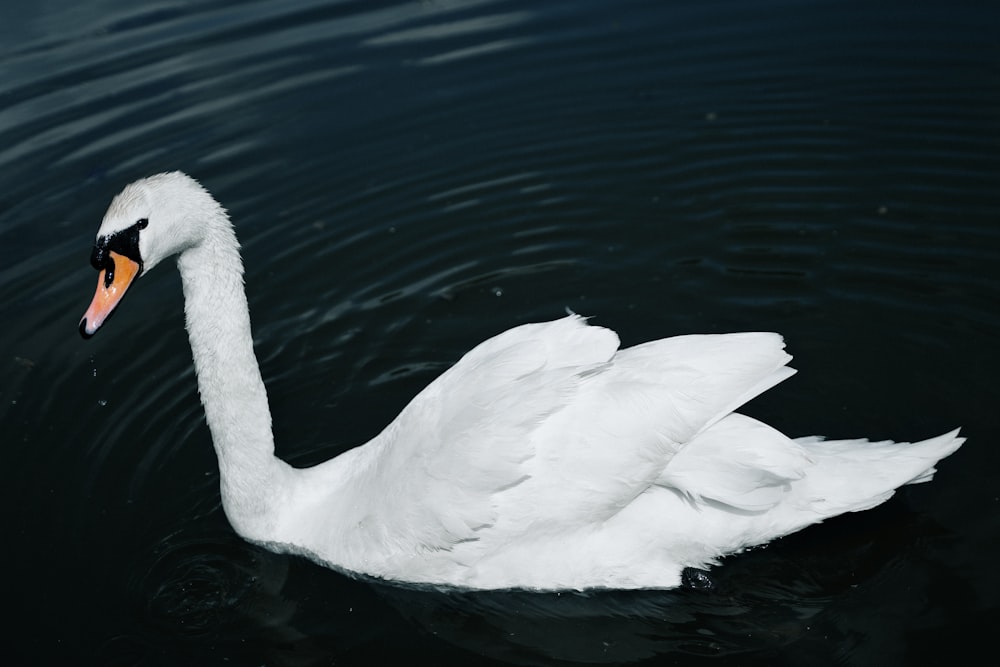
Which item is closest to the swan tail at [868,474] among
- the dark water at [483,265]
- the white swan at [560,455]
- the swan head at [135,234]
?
the white swan at [560,455]

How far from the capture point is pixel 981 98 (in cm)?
940

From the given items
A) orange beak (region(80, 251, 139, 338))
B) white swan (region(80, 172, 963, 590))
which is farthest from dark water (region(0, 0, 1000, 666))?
orange beak (region(80, 251, 139, 338))

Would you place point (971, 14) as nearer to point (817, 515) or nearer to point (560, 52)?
point (560, 52)

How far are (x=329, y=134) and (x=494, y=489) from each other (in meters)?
6.10

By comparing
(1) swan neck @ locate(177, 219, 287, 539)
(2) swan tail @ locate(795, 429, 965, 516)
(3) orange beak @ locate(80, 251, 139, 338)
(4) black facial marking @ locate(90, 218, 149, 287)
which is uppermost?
(4) black facial marking @ locate(90, 218, 149, 287)

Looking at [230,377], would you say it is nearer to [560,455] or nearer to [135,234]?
[135,234]

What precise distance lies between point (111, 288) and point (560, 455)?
2298 millimetres

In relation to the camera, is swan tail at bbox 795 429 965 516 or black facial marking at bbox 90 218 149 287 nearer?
black facial marking at bbox 90 218 149 287

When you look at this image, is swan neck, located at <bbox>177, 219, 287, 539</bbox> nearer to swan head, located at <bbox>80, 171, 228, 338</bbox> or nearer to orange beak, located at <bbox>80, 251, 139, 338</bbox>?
swan head, located at <bbox>80, 171, 228, 338</bbox>

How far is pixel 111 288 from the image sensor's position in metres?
5.33

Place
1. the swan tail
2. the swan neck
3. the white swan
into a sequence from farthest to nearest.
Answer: the swan neck → the swan tail → the white swan

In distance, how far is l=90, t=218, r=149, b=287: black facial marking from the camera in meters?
5.26

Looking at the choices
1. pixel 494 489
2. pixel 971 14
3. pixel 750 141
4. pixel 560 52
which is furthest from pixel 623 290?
pixel 971 14

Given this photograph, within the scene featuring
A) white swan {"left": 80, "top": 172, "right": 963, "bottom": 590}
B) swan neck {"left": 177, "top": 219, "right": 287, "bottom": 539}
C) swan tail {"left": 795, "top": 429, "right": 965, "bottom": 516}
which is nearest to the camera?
white swan {"left": 80, "top": 172, "right": 963, "bottom": 590}
